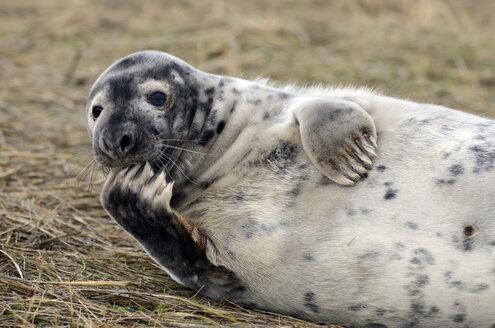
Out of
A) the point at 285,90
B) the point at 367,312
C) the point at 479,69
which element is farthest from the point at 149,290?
the point at 479,69

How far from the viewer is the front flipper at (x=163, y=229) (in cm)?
301

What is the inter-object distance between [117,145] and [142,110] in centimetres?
23

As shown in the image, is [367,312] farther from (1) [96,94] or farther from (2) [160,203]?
(1) [96,94]

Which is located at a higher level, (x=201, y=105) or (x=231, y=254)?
(x=201, y=105)

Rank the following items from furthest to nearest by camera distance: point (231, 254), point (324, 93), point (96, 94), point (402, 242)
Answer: point (324, 93)
point (96, 94)
point (231, 254)
point (402, 242)

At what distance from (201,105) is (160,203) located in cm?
71

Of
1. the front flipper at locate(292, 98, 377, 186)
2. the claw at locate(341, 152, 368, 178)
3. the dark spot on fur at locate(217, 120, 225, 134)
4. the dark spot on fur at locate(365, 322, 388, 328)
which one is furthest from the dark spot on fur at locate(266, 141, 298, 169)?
the dark spot on fur at locate(365, 322, 388, 328)

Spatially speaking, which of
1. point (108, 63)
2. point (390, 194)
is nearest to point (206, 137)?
point (390, 194)

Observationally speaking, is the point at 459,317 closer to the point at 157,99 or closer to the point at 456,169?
the point at 456,169

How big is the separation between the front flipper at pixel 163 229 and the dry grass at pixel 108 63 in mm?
115

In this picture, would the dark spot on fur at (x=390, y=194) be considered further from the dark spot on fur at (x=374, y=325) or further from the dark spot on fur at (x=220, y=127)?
the dark spot on fur at (x=220, y=127)

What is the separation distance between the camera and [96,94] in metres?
3.43

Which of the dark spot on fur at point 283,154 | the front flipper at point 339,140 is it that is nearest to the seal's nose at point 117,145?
the dark spot on fur at point 283,154

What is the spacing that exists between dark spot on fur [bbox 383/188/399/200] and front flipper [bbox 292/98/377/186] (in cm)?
13
